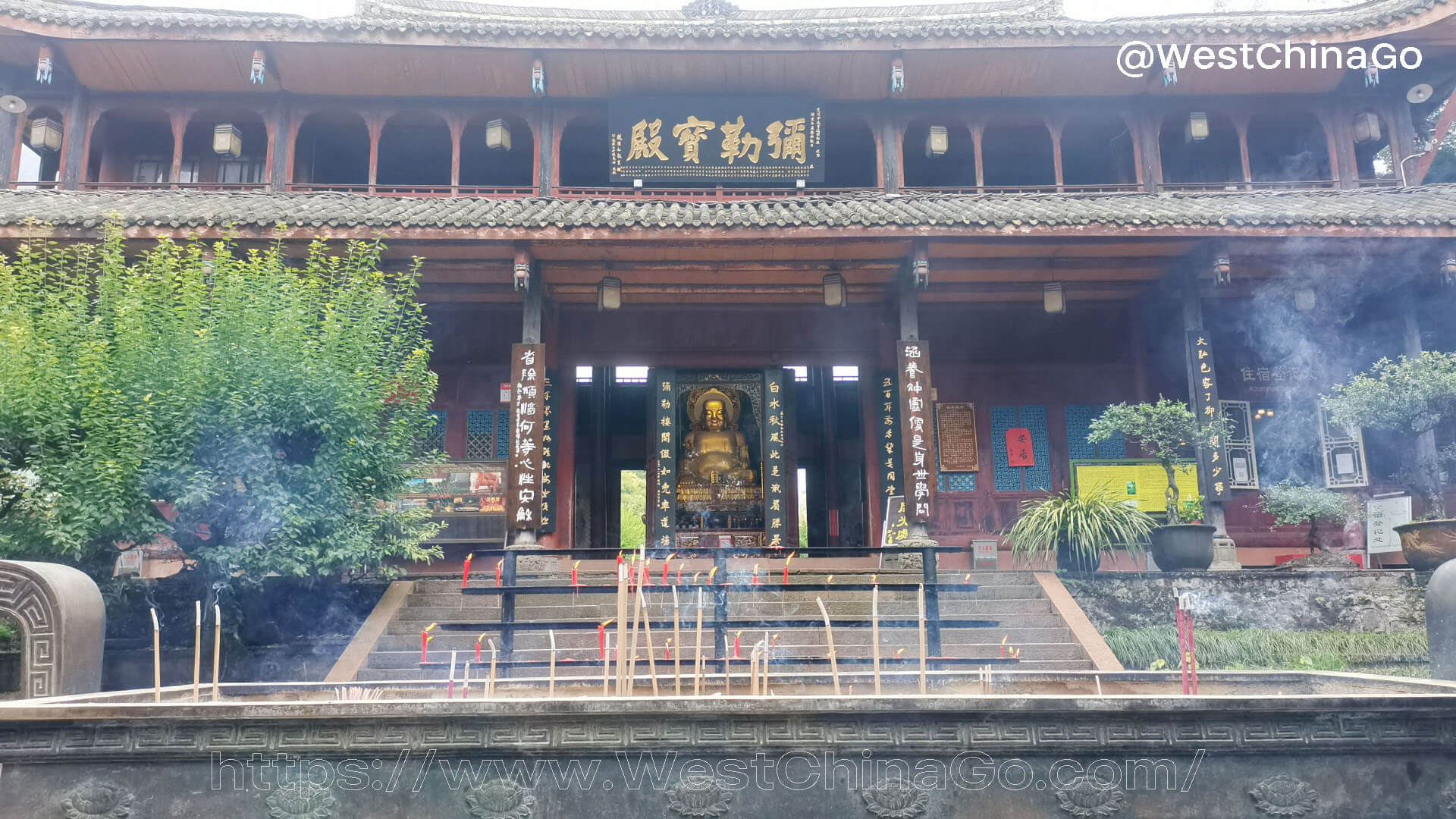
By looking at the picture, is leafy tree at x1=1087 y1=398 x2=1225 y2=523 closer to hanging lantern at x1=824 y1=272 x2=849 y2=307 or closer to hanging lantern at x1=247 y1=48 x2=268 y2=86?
hanging lantern at x1=824 y1=272 x2=849 y2=307

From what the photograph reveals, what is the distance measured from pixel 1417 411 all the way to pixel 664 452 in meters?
7.47

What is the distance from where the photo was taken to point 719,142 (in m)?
11.7

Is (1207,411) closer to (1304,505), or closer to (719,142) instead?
(1304,505)

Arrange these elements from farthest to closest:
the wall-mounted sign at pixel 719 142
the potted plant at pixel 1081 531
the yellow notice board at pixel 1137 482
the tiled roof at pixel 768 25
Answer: the wall-mounted sign at pixel 719 142, the yellow notice board at pixel 1137 482, the tiled roof at pixel 768 25, the potted plant at pixel 1081 531

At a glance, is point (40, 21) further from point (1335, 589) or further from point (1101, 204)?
point (1335, 589)

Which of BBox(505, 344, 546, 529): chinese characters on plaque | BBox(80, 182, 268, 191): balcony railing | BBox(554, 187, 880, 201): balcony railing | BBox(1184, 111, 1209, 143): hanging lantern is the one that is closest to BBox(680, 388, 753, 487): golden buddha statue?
BBox(554, 187, 880, 201): balcony railing

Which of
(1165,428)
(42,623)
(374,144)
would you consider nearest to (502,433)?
(374,144)

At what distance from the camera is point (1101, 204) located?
34.6 ft

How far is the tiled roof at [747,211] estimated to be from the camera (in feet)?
31.4

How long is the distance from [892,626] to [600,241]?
4.71 metres

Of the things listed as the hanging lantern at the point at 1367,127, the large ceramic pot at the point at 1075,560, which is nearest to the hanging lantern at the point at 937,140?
the hanging lantern at the point at 1367,127

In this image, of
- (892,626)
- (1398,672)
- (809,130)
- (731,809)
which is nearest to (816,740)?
(731,809)

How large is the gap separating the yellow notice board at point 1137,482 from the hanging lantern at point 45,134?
12372 millimetres

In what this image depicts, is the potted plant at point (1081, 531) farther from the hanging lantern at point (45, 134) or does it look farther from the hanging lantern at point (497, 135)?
the hanging lantern at point (45, 134)
